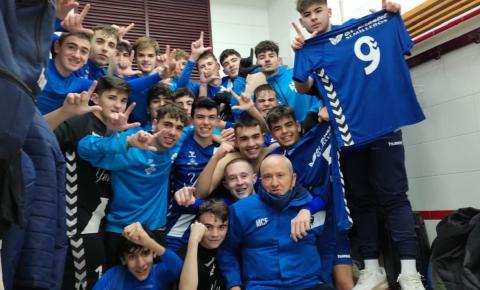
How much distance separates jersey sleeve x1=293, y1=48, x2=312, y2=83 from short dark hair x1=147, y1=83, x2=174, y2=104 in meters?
0.85

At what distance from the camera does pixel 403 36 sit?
257 cm

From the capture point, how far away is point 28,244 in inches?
44.9

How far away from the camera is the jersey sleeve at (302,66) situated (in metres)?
2.63

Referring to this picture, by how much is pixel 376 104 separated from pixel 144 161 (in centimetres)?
132

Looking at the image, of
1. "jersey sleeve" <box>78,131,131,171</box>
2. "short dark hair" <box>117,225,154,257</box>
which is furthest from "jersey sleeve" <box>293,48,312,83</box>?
"short dark hair" <box>117,225,154,257</box>

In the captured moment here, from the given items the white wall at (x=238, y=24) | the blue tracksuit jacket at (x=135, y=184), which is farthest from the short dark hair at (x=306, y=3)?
the white wall at (x=238, y=24)

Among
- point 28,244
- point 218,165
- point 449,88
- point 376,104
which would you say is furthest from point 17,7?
point 449,88

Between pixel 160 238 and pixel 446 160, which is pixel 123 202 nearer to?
pixel 160 238

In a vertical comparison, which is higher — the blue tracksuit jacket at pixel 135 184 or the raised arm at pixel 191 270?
the blue tracksuit jacket at pixel 135 184

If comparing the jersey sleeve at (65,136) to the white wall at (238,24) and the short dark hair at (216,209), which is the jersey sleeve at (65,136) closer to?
the short dark hair at (216,209)

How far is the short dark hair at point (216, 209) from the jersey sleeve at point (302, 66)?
87 centimetres

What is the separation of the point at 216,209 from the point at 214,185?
0.32 m

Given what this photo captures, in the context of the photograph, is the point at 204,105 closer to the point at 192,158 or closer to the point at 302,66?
the point at 192,158

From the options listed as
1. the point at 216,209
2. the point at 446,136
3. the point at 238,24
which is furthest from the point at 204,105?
the point at 238,24
